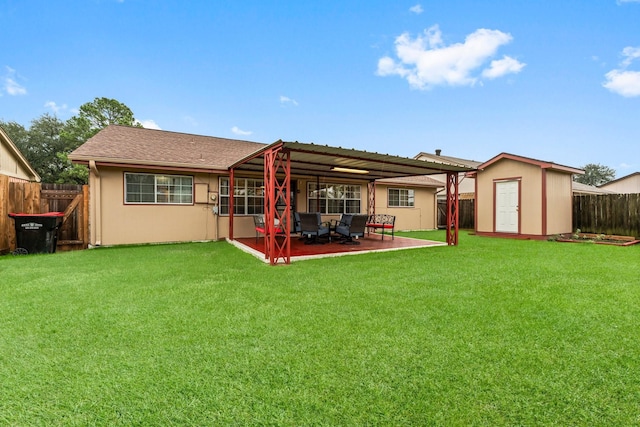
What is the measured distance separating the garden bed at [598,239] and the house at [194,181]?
5.39m

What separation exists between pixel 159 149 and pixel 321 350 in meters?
9.47

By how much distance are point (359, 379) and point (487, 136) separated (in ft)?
71.8

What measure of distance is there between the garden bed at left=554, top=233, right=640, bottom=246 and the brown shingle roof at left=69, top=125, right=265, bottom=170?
37.9 feet

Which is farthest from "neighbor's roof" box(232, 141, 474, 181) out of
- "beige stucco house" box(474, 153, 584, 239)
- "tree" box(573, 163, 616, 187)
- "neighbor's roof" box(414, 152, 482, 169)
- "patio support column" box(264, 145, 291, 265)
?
"tree" box(573, 163, 616, 187)

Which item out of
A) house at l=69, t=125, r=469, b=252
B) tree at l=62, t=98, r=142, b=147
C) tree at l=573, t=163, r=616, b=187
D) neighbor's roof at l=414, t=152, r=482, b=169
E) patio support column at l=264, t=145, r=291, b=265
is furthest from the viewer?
tree at l=573, t=163, r=616, b=187

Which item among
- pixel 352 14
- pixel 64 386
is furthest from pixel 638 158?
pixel 64 386

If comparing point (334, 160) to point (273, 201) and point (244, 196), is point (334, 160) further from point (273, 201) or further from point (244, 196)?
point (244, 196)

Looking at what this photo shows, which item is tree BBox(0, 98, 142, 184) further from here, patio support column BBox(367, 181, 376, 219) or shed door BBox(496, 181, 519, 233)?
shed door BBox(496, 181, 519, 233)

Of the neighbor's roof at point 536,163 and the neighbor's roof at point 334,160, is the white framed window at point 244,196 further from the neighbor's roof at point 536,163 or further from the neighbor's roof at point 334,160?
the neighbor's roof at point 536,163

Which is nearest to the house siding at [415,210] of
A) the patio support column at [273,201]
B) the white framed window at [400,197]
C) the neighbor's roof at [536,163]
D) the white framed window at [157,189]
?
the white framed window at [400,197]

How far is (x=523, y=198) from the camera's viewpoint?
1057 centimetres

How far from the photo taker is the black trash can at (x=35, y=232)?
6945 millimetres

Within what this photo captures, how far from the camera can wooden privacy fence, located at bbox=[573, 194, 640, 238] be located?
971 cm

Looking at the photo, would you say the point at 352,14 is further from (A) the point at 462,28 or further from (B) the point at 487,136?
(B) the point at 487,136
